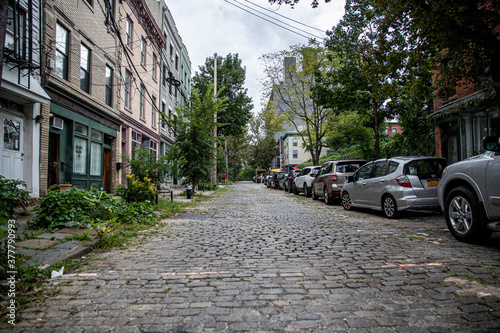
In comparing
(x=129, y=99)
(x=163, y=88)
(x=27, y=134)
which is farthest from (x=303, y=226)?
(x=163, y=88)

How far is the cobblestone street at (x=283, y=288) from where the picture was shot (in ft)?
8.34

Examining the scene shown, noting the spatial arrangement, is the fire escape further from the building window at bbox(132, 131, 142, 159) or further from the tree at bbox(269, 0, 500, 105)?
the building window at bbox(132, 131, 142, 159)

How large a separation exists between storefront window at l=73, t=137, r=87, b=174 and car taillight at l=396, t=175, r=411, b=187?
1173cm

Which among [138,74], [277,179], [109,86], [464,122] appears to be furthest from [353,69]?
[277,179]

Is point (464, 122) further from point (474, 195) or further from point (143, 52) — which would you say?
point (143, 52)

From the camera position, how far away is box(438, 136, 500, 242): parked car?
4.61 meters

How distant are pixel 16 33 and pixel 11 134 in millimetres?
2866

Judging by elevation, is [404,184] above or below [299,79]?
below

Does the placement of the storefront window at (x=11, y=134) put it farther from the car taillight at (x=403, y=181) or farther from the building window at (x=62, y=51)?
the car taillight at (x=403, y=181)

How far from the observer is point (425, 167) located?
8.24 m

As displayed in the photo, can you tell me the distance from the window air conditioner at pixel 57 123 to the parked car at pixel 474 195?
1174 cm

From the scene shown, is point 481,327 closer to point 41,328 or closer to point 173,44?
point 41,328

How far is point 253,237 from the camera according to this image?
6.18m

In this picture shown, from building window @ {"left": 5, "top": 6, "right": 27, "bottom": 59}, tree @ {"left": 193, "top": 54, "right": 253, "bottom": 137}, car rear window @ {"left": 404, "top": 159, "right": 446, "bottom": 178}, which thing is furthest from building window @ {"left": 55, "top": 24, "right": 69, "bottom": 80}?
tree @ {"left": 193, "top": 54, "right": 253, "bottom": 137}
